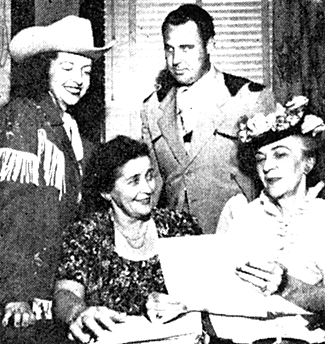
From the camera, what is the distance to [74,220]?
2.58 m

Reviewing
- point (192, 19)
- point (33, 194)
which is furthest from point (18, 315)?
point (192, 19)

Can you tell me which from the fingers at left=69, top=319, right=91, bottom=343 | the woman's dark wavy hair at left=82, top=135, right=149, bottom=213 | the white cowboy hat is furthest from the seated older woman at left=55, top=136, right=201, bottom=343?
the white cowboy hat

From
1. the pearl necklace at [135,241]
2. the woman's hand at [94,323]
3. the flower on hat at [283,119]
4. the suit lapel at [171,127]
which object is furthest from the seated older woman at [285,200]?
the woman's hand at [94,323]

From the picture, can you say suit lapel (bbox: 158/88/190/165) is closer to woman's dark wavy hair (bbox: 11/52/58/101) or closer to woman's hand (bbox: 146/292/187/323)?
woman's dark wavy hair (bbox: 11/52/58/101)

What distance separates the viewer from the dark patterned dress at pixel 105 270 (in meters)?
2.26

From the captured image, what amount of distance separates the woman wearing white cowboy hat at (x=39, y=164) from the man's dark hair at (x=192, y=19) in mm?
356

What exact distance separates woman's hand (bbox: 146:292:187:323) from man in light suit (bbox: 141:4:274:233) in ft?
3.87

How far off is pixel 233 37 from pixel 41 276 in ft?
6.05

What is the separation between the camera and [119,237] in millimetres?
2371

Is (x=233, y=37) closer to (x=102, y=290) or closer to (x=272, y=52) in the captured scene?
(x=272, y=52)

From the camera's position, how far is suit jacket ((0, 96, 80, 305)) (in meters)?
2.27

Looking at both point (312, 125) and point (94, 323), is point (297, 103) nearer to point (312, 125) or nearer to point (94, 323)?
point (312, 125)

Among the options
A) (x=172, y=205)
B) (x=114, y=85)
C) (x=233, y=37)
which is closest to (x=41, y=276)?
(x=172, y=205)

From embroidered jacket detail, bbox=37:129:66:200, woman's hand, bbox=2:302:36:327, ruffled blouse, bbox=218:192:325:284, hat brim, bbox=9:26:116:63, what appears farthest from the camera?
hat brim, bbox=9:26:116:63
